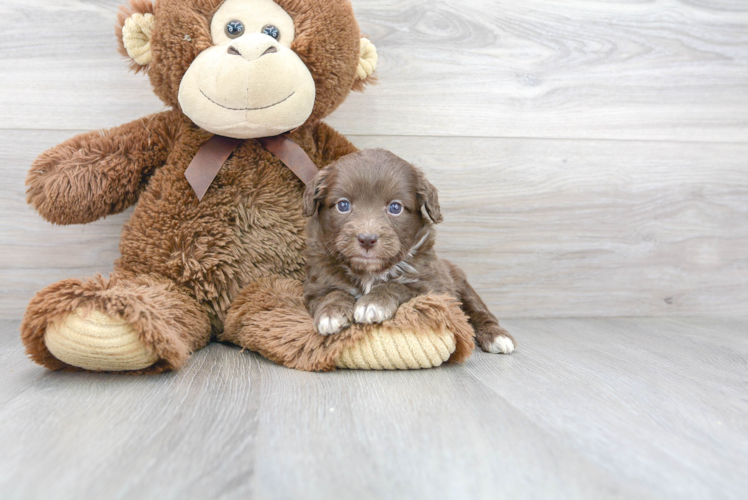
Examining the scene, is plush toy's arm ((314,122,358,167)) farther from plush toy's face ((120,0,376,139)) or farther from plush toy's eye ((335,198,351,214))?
plush toy's eye ((335,198,351,214))

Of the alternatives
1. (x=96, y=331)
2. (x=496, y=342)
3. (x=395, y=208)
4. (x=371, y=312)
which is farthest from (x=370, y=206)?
(x=96, y=331)

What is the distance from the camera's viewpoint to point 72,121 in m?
2.18

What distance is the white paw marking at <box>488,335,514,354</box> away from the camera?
73.3 inches

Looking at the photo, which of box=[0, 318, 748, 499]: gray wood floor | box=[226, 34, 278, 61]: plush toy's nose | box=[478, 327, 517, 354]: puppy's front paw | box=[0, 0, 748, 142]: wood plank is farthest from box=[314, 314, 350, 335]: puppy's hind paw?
box=[0, 0, 748, 142]: wood plank

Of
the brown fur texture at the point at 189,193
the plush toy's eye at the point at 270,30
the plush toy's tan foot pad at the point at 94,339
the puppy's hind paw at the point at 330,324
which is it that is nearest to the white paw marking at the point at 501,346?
the puppy's hind paw at the point at 330,324

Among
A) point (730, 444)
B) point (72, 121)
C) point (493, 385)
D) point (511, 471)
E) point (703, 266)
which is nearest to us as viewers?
point (511, 471)

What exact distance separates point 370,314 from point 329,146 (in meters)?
0.76

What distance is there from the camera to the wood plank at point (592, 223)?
2412mm

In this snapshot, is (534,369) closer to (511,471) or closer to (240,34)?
Result: (511,471)

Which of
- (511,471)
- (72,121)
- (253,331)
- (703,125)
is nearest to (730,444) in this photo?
(511,471)

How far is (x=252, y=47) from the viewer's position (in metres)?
1.65

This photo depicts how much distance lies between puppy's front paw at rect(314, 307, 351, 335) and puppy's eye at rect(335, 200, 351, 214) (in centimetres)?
30

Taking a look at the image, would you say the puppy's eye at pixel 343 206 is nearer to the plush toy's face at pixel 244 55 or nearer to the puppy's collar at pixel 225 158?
the puppy's collar at pixel 225 158

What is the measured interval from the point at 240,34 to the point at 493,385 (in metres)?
1.32
